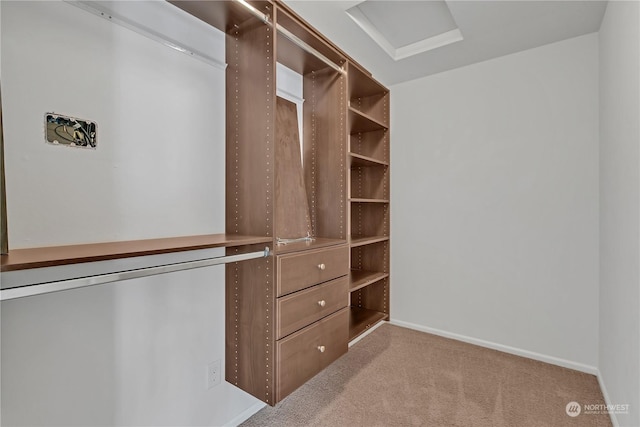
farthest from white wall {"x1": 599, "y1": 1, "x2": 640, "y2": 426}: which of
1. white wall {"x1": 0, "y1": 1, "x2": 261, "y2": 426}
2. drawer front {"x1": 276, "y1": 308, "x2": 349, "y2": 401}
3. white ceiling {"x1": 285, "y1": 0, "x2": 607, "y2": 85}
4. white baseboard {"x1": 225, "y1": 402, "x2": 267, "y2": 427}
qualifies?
white wall {"x1": 0, "y1": 1, "x2": 261, "y2": 426}

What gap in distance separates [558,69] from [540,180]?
0.88 meters

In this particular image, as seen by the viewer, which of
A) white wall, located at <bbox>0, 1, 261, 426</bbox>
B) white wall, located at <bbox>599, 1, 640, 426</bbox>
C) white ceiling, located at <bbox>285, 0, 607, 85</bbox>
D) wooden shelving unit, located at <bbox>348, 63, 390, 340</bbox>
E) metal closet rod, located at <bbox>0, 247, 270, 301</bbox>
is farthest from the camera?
wooden shelving unit, located at <bbox>348, 63, 390, 340</bbox>

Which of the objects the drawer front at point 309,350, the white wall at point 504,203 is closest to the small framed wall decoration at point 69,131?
the drawer front at point 309,350

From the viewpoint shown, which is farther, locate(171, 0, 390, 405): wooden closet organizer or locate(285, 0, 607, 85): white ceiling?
locate(285, 0, 607, 85): white ceiling

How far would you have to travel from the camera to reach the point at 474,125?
2742 millimetres

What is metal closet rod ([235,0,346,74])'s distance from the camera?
1451 mm

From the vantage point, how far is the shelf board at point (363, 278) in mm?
2368

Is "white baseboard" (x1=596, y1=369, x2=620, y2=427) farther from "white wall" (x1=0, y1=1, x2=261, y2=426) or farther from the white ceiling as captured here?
the white ceiling

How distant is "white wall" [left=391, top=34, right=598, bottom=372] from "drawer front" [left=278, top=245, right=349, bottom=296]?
4.61 feet

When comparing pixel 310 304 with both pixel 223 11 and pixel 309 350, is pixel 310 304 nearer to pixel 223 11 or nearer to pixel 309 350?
pixel 309 350

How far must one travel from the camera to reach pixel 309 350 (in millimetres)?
1653

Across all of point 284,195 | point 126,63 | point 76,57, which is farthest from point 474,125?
point 76,57

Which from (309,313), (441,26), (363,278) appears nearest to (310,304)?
(309,313)

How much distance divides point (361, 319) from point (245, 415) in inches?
47.9
